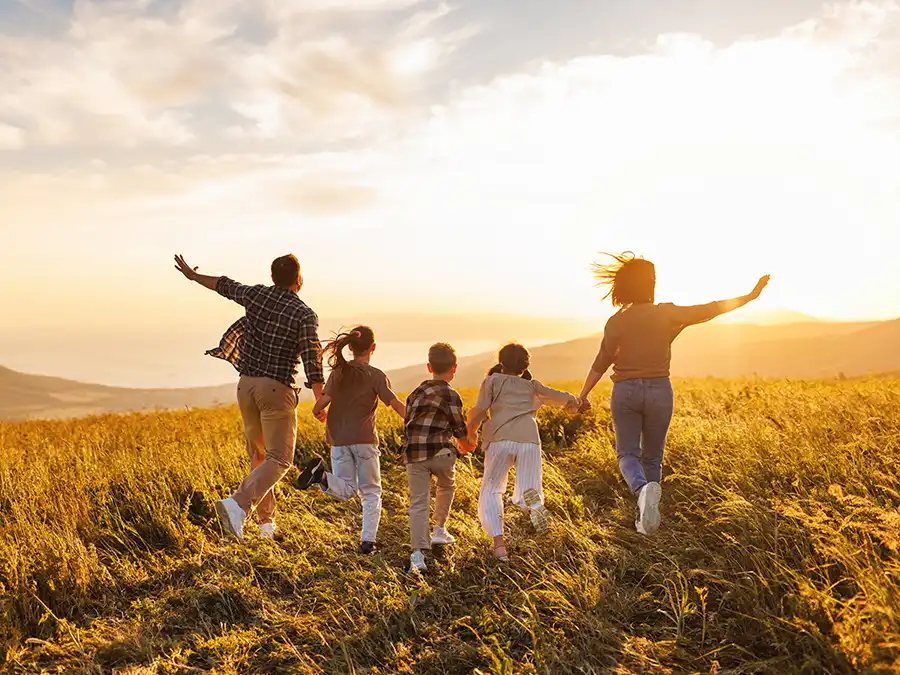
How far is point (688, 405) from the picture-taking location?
12.3 m

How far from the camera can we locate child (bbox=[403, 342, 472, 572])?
5.96m

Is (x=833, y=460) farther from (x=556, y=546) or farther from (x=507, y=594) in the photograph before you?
(x=507, y=594)

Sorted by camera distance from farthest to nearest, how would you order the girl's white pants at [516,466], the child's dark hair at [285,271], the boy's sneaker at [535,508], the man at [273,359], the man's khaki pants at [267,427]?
the child's dark hair at [285,271]
the man at [273,359]
the man's khaki pants at [267,427]
the girl's white pants at [516,466]
the boy's sneaker at [535,508]

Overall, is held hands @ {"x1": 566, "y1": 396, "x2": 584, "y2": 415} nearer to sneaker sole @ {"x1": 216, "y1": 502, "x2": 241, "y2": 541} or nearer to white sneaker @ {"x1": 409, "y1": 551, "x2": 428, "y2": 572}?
white sneaker @ {"x1": 409, "y1": 551, "x2": 428, "y2": 572}

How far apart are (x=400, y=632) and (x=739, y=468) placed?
3.69 meters

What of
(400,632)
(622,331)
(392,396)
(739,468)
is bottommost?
(400,632)

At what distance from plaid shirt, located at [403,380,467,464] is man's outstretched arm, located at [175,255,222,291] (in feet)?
8.31

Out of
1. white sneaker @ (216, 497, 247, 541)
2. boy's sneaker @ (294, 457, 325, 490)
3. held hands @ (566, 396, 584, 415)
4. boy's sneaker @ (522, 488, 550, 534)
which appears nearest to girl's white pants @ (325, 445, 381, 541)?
Result: boy's sneaker @ (294, 457, 325, 490)

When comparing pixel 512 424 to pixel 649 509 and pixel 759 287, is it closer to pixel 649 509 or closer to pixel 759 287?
pixel 649 509

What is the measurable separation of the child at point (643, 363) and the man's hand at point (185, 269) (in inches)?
161

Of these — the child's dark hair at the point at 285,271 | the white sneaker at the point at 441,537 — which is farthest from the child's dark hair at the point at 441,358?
the child's dark hair at the point at 285,271

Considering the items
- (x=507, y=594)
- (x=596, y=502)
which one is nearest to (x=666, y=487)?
(x=596, y=502)

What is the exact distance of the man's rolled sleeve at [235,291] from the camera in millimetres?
6852

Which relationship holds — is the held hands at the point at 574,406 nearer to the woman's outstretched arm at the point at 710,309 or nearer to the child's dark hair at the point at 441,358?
the child's dark hair at the point at 441,358
